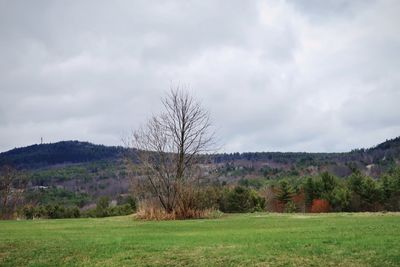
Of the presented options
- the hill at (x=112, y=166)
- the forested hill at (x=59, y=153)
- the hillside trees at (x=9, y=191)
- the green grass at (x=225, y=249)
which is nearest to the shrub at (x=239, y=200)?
the hill at (x=112, y=166)

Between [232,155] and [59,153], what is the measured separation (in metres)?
67.3

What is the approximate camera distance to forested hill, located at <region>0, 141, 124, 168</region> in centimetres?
16588

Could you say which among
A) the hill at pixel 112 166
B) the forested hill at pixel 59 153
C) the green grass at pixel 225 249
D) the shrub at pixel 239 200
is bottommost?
the green grass at pixel 225 249

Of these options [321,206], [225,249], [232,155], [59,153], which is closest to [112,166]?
[59,153]

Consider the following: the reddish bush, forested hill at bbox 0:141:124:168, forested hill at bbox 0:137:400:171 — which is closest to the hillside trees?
the reddish bush

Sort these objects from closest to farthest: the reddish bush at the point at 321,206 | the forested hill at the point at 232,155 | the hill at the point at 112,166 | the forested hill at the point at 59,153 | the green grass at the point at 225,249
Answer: the green grass at the point at 225,249
the reddish bush at the point at 321,206
the hill at the point at 112,166
the forested hill at the point at 232,155
the forested hill at the point at 59,153

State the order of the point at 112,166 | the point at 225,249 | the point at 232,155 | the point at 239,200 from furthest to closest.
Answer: the point at 112,166 < the point at 232,155 < the point at 239,200 < the point at 225,249

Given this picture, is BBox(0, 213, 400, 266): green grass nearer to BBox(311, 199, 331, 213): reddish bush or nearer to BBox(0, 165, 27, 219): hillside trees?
BBox(0, 165, 27, 219): hillside trees

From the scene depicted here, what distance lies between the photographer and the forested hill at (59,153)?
16588 cm

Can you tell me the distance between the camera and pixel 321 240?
14633 millimetres

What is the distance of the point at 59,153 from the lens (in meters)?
174

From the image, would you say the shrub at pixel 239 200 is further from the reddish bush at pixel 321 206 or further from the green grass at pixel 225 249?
the green grass at pixel 225 249

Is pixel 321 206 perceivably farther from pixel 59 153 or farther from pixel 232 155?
pixel 59 153

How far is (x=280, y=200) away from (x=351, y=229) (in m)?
61.0
